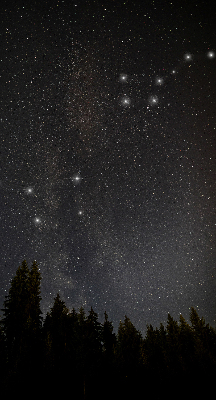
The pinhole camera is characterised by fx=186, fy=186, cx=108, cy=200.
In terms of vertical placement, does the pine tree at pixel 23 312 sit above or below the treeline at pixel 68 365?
above

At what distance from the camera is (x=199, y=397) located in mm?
15766

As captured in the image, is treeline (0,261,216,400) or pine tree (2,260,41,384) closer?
treeline (0,261,216,400)

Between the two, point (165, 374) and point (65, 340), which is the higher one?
point (65, 340)

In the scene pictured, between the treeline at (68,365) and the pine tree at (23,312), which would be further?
the pine tree at (23,312)

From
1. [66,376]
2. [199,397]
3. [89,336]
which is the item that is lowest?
[199,397]

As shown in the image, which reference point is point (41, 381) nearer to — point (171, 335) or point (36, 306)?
point (36, 306)

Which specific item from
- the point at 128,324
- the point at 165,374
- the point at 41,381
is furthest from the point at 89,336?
the point at 128,324

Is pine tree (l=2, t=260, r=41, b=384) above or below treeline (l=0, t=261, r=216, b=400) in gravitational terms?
above

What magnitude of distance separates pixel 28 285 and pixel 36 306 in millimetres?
2023

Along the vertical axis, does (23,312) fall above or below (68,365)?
above

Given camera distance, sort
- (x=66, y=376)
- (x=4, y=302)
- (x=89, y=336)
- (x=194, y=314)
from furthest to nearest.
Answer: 1. (x=194, y=314)
2. (x=4, y=302)
3. (x=89, y=336)
4. (x=66, y=376)

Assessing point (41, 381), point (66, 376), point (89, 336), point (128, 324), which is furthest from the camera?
point (128, 324)

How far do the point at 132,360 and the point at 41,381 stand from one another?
862 centimetres

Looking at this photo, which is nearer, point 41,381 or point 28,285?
point 41,381
